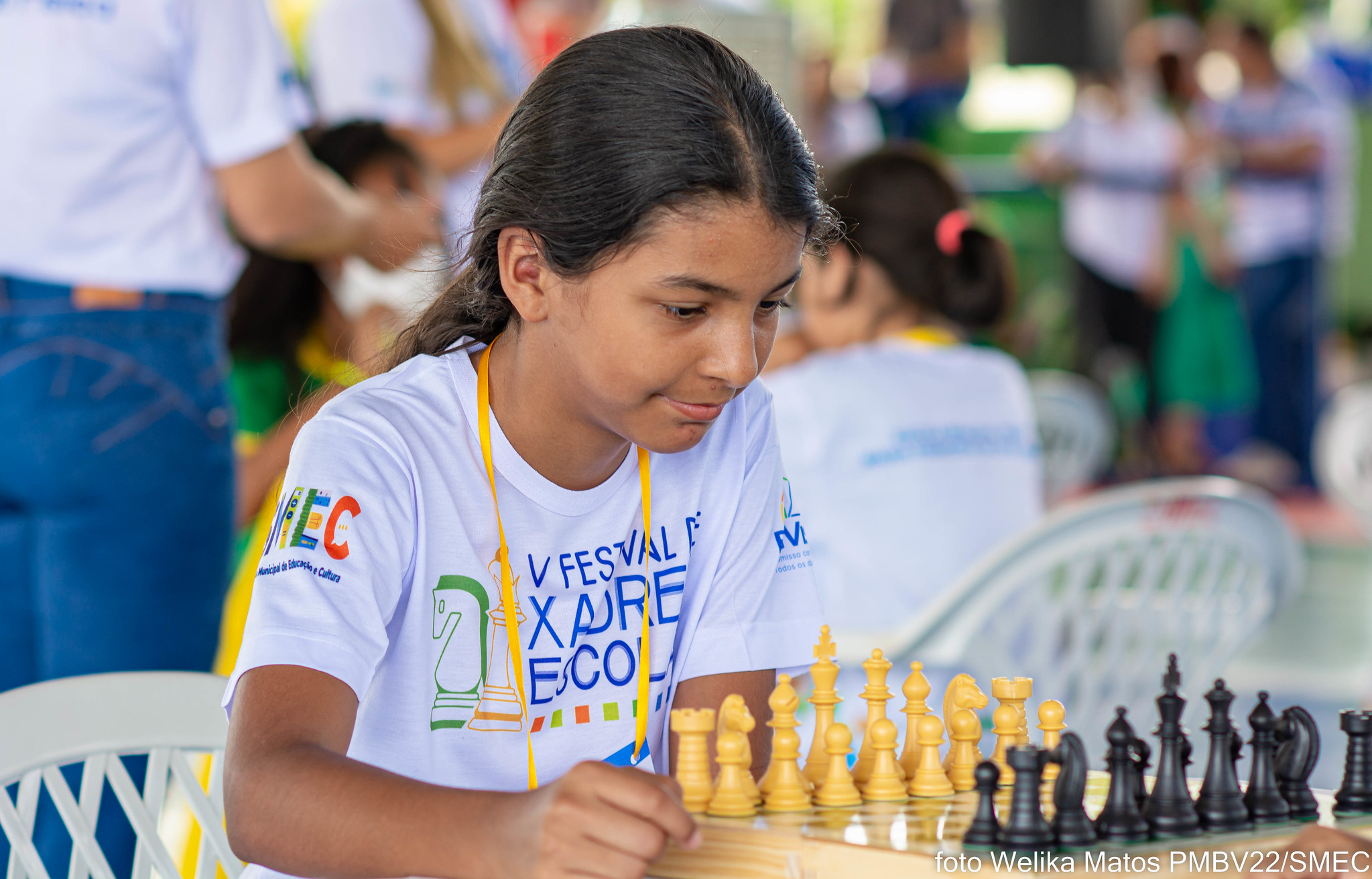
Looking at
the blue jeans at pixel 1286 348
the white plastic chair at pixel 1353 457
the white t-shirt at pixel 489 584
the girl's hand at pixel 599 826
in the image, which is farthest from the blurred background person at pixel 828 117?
the girl's hand at pixel 599 826

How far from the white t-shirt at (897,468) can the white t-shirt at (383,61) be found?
4.04ft

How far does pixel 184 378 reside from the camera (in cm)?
204

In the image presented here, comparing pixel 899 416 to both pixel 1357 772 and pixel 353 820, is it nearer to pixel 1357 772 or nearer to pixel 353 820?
pixel 1357 772

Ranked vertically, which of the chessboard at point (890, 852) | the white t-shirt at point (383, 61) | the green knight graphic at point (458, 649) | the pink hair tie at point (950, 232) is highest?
the white t-shirt at point (383, 61)

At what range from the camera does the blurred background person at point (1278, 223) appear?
7.57m

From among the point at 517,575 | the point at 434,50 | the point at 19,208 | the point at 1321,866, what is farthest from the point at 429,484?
the point at 434,50

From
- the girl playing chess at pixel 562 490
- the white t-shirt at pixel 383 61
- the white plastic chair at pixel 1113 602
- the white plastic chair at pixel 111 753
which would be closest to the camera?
the girl playing chess at pixel 562 490

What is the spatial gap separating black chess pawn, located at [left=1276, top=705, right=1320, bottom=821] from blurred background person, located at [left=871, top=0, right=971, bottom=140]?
818 cm

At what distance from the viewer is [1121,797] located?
3.13 ft

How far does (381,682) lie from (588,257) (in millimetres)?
407

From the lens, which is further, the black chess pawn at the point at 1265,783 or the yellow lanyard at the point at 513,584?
the yellow lanyard at the point at 513,584

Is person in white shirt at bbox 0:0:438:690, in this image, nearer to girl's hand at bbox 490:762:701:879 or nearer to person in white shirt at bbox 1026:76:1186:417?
girl's hand at bbox 490:762:701:879

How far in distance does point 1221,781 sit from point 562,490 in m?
0.62

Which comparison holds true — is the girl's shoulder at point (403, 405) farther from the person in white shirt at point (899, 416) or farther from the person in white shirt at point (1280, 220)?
the person in white shirt at point (1280, 220)
